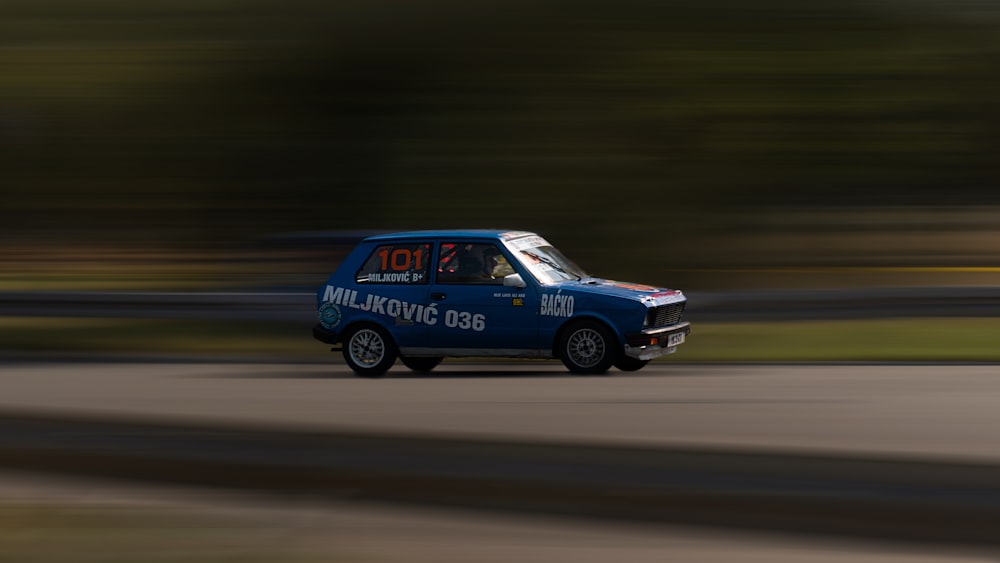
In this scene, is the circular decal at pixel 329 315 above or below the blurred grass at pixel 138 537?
above

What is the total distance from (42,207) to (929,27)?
24310 millimetres

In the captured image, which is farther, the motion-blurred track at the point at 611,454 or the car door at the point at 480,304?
the car door at the point at 480,304

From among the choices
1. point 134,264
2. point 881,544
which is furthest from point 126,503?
point 134,264

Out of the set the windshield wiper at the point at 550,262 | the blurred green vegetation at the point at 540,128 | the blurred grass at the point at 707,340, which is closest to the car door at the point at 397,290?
the windshield wiper at the point at 550,262

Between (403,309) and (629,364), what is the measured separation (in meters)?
2.34

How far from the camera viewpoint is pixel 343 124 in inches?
1209

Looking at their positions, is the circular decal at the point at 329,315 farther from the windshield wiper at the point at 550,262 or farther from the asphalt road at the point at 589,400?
the windshield wiper at the point at 550,262

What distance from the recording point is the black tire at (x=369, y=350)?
524 inches

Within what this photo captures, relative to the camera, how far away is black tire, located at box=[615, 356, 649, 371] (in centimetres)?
1294

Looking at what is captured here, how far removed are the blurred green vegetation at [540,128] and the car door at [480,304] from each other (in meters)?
9.18

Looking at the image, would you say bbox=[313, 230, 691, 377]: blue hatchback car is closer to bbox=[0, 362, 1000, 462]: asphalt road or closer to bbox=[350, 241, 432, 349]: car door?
bbox=[350, 241, 432, 349]: car door

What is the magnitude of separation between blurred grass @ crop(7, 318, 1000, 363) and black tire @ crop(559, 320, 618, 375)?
1797 millimetres

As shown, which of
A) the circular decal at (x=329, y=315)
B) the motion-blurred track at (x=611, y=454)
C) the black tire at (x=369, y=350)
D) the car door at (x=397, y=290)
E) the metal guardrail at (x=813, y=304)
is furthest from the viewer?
the metal guardrail at (x=813, y=304)

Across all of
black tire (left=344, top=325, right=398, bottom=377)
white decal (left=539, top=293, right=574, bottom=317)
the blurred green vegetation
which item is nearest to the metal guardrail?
black tire (left=344, top=325, right=398, bottom=377)
